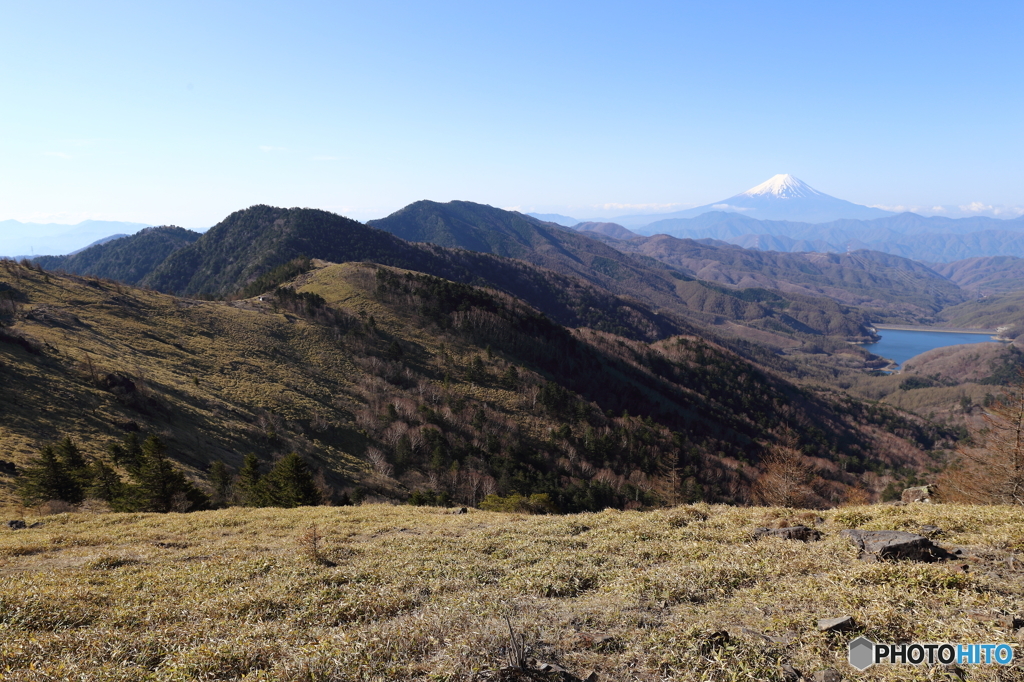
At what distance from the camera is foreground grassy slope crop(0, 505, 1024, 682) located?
302 inches

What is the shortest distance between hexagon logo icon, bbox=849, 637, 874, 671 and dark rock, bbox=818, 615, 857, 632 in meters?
0.39

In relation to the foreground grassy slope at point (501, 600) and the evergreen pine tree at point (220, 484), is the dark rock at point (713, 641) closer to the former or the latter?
the foreground grassy slope at point (501, 600)

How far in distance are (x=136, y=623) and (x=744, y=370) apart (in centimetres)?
20786

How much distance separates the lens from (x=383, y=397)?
82.9m

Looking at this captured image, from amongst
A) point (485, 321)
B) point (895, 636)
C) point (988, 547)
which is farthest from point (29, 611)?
point (485, 321)

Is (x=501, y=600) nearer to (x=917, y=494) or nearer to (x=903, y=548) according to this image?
(x=903, y=548)

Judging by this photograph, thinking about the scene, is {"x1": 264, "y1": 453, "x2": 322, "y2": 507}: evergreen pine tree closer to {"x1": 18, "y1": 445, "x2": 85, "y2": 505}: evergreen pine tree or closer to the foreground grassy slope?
{"x1": 18, "y1": 445, "x2": 85, "y2": 505}: evergreen pine tree

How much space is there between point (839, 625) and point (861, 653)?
0.62 metres

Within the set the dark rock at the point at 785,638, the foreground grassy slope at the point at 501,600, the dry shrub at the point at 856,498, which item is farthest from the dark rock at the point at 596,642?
the dry shrub at the point at 856,498

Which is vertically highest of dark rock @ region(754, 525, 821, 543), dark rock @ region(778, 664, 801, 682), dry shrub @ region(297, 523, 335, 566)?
dark rock @ region(778, 664, 801, 682)

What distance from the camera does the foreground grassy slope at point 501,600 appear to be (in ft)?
25.2

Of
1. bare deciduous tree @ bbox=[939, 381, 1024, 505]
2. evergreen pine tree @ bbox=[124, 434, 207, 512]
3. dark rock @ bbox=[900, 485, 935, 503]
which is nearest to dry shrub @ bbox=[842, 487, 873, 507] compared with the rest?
dark rock @ bbox=[900, 485, 935, 503]

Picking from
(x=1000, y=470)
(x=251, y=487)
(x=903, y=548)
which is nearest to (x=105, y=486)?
(x=251, y=487)

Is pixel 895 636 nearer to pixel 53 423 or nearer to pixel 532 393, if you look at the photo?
pixel 53 423
